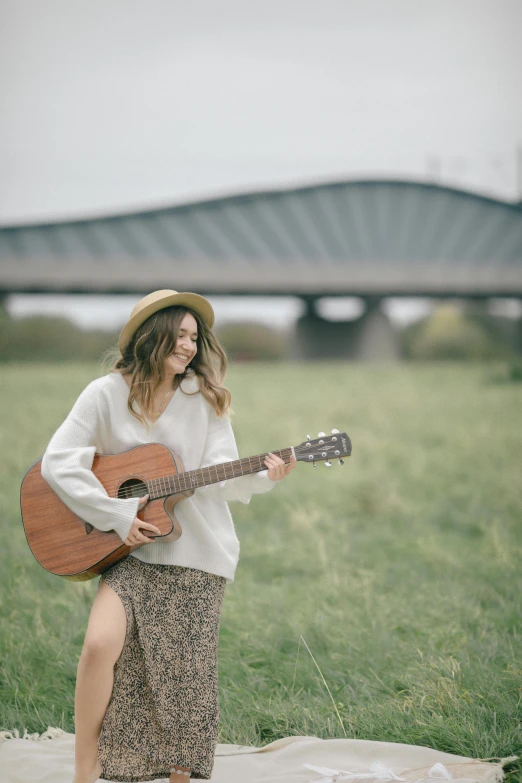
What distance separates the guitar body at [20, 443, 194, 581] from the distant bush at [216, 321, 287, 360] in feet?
78.1

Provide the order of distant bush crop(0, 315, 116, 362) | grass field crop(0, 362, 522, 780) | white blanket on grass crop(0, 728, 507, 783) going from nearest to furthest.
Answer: white blanket on grass crop(0, 728, 507, 783), grass field crop(0, 362, 522, 780), distant bush crop(0, 315, 116, 362)

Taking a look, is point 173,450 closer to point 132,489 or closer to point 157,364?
point 132,489

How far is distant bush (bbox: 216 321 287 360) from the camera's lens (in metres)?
28.6

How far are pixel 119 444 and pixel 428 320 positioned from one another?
110 feet

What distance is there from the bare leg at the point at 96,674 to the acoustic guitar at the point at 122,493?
6.3 inches

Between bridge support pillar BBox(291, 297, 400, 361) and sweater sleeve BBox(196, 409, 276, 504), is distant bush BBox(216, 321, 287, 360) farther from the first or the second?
sweater sleeve BBox(196, 409, 276, 504)

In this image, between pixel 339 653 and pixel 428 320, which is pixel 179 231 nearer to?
pixel 428 320

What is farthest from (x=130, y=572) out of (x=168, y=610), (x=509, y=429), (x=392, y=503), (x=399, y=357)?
(x=399, y=357)

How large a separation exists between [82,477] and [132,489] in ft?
0.72

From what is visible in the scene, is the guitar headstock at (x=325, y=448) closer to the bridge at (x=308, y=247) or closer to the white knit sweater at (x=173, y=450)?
the white knit sweater at (x=173, y=450)

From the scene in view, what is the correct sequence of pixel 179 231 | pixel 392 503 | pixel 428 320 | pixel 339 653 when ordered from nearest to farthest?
pixel 339 653, pixel 392 503, pixel 428 320, pixel 179 231

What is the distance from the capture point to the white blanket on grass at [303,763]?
117 inches

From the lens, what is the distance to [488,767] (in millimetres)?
2934

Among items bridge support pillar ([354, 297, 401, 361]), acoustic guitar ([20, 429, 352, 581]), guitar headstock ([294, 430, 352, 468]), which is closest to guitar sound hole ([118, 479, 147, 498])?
acoustic guitar ([20, 429, 352, 581])
